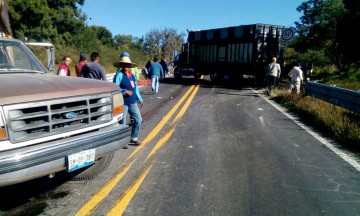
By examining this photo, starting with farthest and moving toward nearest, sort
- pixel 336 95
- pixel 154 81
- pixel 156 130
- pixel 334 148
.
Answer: pixel 154 81, pixel 336 95, pixel 156 130, pixel 334 148

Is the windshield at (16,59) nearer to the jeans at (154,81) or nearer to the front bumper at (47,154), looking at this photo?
the front bumper at (47,154)

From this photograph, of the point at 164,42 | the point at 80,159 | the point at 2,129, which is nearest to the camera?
the point at 2,129

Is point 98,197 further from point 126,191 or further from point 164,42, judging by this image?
point 164,42

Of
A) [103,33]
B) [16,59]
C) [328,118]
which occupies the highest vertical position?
[103,33]

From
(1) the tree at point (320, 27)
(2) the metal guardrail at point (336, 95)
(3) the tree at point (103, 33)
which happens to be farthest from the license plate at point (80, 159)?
(3) the tree at point (103, 33)

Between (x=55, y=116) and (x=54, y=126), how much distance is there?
0.36 feet

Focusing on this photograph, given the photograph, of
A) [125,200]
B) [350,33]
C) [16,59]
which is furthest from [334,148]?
[350,33]

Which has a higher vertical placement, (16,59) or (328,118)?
(16,59)

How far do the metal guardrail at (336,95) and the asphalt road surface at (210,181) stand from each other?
1.77m

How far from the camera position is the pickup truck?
123 inches

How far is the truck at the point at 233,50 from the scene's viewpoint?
751 inches

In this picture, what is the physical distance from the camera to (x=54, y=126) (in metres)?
3.59

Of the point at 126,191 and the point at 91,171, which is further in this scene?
the point at 91,171

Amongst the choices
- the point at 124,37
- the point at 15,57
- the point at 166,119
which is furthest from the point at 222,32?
the point at 124,37
